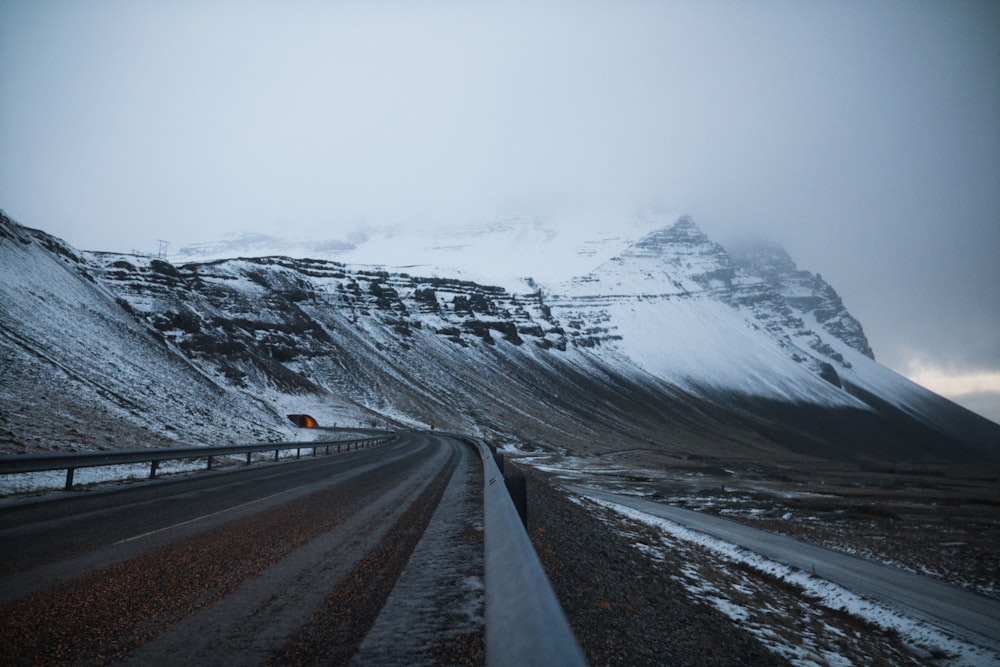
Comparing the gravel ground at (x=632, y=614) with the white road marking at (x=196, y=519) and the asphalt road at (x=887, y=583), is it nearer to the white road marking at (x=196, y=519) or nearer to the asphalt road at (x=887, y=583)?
the asphalt road at (x=887, y=583)

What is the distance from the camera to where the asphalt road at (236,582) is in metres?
3.27

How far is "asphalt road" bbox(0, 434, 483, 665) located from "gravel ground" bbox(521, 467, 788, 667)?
3.54ft

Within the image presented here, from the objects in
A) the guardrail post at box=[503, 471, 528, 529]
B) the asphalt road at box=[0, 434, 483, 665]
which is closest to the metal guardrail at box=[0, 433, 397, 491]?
the asphalt road at box=[0, 434, 483, 665]

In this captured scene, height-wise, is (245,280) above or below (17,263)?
above

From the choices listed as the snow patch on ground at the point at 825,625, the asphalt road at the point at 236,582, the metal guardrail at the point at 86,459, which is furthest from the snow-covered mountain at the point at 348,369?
the snow patch on ground at the point at 825,625

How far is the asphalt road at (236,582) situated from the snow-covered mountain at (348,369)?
12295 millimetres

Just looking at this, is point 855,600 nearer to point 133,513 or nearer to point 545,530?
point 545,530

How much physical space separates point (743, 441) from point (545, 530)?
427 feet

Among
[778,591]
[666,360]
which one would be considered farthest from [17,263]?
[666,360]

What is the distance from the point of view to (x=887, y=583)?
10523mm

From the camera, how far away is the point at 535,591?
2.20m

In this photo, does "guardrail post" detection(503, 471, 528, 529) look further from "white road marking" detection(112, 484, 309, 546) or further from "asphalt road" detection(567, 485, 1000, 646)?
"asphalt road" detection(567, 485, 1000, 646)

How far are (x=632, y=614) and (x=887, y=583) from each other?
28.2ft

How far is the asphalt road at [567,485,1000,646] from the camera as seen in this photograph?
8.53 meters
